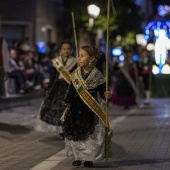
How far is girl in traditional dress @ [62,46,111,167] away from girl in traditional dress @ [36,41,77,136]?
2742 mm

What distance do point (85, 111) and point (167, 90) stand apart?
1690 cm

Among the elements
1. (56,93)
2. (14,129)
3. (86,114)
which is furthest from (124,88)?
(86,114)

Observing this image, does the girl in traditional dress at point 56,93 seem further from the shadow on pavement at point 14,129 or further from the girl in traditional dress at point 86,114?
the girl in traditional dress at point 86,114

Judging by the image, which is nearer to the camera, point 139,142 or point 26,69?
point 139,142

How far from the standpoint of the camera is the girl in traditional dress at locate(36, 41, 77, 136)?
11914 mm

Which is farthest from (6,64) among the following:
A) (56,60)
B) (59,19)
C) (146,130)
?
(59,19)

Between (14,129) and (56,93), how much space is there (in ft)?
7.17

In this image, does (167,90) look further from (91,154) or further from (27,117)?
(91,154)

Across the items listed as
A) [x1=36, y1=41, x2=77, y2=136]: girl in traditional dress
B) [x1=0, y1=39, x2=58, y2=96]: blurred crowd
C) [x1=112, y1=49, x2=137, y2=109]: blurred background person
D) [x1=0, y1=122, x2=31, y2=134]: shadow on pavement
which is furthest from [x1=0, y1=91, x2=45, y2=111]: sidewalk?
[x1=36, y1=41, x2=77, y2=136]: girl in traditional dress

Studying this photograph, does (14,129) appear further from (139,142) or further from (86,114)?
(86,114)

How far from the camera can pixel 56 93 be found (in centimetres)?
1222

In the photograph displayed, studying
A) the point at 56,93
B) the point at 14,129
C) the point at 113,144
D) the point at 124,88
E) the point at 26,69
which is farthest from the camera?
the point at 26,69

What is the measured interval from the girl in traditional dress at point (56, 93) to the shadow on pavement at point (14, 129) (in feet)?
4.95

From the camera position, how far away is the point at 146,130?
538 inches
